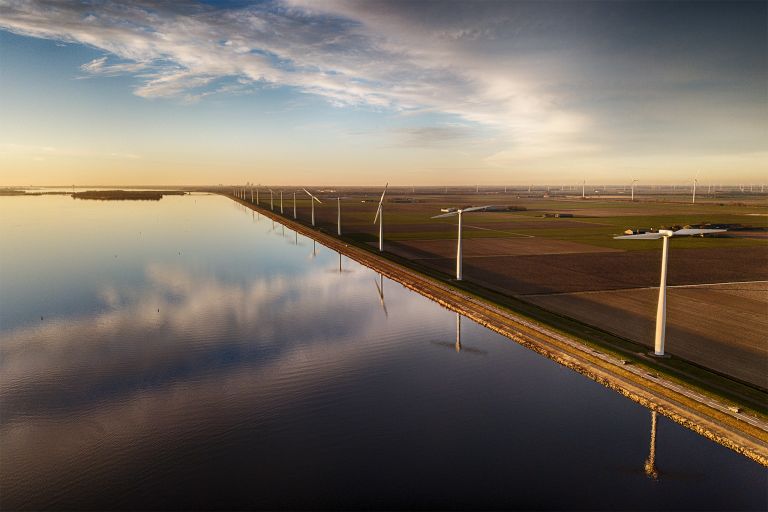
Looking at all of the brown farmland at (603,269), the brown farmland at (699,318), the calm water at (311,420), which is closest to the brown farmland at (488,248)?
the brown farmland at (603,269)

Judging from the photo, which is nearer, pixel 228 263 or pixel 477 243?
pixel 228 263

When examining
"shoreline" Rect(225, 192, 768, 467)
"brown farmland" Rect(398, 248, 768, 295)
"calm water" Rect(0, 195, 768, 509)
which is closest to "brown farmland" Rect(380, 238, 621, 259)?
"brown farmland" Rect(398, 248, 768, 295)

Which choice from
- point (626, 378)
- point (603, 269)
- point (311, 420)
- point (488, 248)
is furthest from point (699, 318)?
point (488, 248)

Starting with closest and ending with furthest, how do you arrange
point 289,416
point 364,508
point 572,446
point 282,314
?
1. point 364,508
2. point 572,446
3. point 289,416
4. point 282,314

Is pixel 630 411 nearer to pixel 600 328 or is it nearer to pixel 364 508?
pixel 600 328

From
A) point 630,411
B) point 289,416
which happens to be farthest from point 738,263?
point 289,416

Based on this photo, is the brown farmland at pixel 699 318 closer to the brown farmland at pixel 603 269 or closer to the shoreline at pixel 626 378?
the brown farmland at pixel 603 269

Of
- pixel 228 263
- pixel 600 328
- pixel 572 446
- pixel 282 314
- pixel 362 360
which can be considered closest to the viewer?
pixel 572 446
